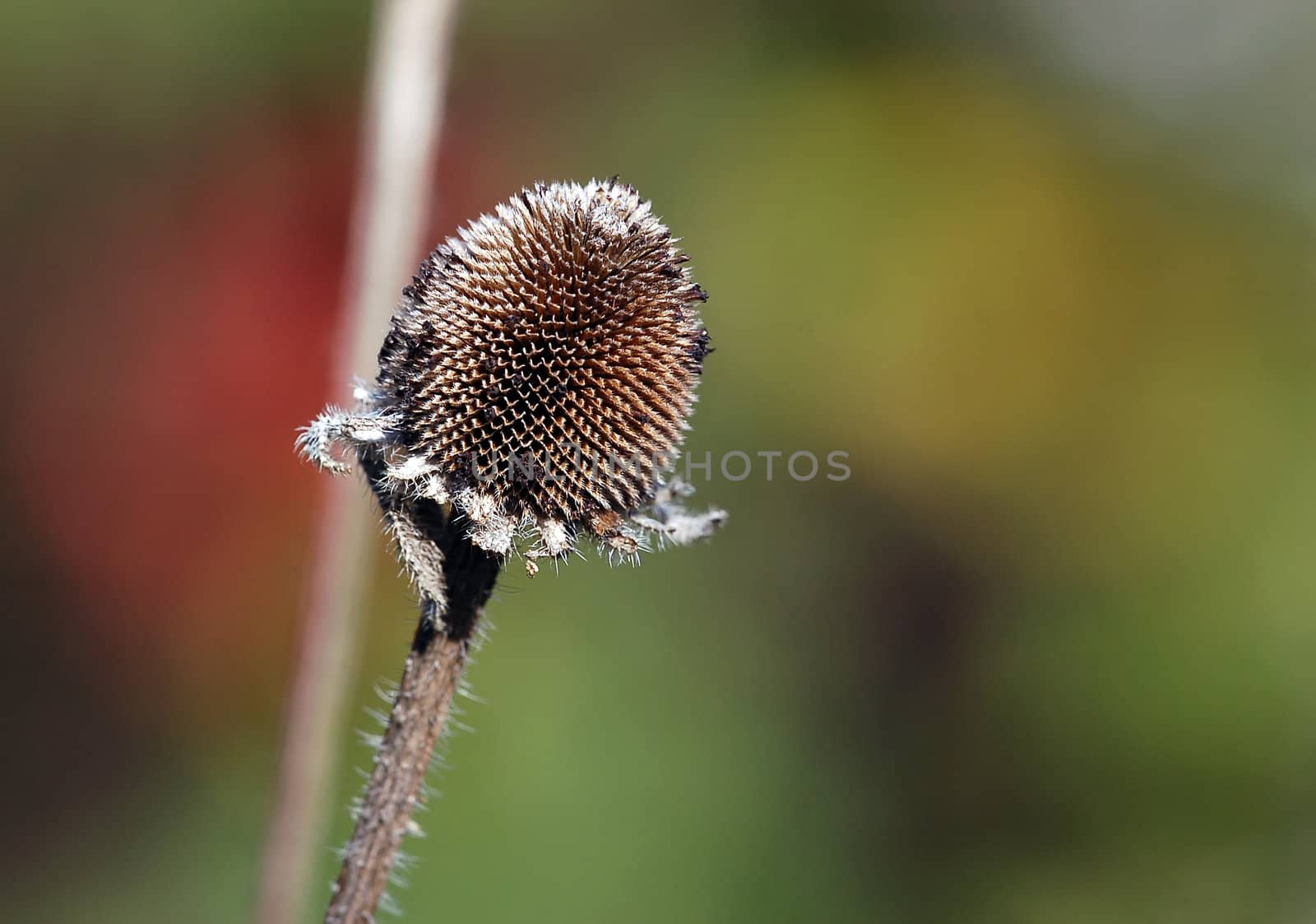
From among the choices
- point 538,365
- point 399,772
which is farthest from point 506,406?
point 399,772

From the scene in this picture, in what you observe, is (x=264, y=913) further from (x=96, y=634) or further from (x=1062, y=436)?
(x=1062, y=436)

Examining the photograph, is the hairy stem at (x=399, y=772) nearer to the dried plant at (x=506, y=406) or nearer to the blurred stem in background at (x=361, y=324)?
the dried plant at (x=506, y=406)

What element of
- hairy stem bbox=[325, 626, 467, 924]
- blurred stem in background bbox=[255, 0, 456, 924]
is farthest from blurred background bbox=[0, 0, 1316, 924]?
hairy stem bbox=[325, 626, 467, 924]

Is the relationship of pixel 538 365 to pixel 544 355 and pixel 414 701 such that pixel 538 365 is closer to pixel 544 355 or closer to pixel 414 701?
pixel 544 355

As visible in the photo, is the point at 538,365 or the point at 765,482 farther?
the point at 765,482

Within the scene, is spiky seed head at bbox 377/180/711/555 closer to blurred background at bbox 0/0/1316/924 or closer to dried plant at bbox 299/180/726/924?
dried plant at bbox 299/180/726/924

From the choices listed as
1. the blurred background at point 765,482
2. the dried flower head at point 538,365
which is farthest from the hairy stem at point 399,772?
the blurred background at point 765,482
